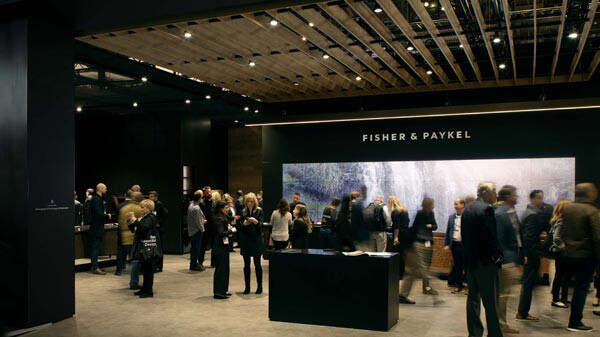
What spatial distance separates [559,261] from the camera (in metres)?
7.34

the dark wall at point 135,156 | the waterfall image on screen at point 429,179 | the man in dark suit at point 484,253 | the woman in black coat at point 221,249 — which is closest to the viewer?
the man in dark suit at point 484,253

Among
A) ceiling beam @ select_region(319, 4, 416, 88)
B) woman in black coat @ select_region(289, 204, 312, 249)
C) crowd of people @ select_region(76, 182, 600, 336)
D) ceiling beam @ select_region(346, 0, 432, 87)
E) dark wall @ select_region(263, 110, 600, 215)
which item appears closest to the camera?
crowd of people @ select_region(76, 182, 600, 336)

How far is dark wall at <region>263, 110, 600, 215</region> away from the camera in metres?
10.7

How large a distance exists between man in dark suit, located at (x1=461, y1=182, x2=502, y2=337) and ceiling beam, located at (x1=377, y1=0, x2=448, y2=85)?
96.5 inches

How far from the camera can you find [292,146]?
13328 millimetres

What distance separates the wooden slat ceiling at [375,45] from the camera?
7.05 metres

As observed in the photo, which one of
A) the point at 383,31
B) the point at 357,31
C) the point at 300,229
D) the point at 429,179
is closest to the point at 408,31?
the point at 383,31

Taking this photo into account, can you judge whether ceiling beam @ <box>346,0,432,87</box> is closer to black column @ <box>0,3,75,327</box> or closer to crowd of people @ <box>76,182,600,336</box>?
crowd of people @ <box>76,182,600,336</box>

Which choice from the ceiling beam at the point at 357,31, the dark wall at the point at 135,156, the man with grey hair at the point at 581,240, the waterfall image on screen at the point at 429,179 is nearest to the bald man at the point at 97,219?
the dark wall at the point at 135,156

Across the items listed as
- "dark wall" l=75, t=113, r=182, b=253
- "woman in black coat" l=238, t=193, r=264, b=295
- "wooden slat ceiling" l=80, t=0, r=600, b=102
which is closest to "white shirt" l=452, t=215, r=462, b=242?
"wooden slat ceiling" l=80, t=0, r=600, b=102

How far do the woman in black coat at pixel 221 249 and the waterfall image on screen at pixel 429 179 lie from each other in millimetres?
4850

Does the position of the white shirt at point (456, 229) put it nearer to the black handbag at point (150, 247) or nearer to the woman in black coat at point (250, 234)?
the woman in black coat at point (250, 234)

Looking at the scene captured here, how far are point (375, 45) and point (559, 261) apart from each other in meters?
3.98

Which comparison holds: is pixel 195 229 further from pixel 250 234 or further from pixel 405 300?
pixel 405 300
